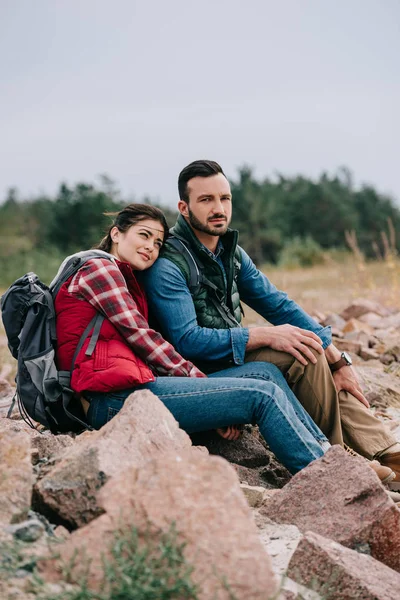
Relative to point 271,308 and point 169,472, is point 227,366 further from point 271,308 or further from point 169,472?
point 169,472

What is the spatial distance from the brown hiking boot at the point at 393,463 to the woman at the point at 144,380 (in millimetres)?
629

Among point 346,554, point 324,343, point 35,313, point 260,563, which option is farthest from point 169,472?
point 324,343

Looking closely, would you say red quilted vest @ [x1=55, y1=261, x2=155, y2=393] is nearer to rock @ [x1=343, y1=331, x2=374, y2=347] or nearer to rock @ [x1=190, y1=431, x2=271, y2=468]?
rock @ [x1=190, y1=431, x2=271, y2=468]

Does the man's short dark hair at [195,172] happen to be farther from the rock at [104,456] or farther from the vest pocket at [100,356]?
the rock at [104,456]

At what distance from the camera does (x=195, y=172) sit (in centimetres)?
418

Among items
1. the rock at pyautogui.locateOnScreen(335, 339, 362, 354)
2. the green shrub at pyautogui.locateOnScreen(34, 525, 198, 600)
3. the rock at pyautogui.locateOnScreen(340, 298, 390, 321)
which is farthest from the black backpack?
the rock at pyautogui.locateOnScreen(340, 298, 390, 321)

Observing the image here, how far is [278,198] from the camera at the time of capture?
3150 centimetres

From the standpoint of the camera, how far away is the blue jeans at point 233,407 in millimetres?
3449

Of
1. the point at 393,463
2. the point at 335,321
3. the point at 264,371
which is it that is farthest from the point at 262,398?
the point at 335,321

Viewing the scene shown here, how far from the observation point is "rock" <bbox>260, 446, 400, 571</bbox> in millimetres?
2756

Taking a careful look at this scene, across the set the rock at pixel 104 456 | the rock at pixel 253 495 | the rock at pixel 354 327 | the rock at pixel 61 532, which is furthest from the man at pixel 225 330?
the rock at pixel 354 327

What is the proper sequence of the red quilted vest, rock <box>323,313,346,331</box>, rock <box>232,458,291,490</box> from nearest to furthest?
the red quilted vest < rock <box>232,458,291,490</box> < rock <box>323,313,346,331</box>

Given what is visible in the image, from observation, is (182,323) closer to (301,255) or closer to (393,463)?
(393,463)

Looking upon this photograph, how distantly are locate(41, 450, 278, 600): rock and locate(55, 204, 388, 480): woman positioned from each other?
118 cm
